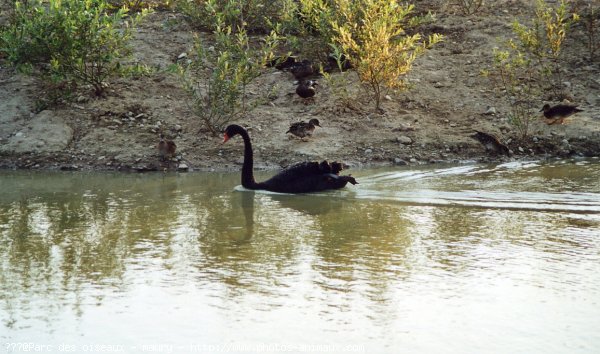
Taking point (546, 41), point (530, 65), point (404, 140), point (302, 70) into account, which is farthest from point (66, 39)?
point (546, 41)

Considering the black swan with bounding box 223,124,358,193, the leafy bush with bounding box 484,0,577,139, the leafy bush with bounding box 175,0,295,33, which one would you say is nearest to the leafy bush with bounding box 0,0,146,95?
the leafy bush with bounding box 175,0,295,33

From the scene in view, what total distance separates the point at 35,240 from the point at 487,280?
159 inches

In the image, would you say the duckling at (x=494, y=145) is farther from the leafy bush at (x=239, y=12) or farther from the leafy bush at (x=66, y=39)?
the leafy bush at (x=66, y=39)

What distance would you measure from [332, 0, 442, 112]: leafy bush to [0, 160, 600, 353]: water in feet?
11.3

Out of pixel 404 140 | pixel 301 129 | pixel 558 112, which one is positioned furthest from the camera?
pixel 558 112

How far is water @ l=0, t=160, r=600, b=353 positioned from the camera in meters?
4.84

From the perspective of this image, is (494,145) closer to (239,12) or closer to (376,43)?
(376,43)

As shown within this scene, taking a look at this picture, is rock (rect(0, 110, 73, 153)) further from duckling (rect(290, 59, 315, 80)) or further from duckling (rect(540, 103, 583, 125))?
duckling (rect(540, 103, 583, 125))

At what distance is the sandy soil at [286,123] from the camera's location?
1252 centimetres

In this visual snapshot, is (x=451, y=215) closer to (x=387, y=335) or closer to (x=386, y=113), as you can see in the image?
(x=387, y=335)

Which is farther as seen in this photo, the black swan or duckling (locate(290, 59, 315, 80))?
duckling (locate(290, 59, 315, 80))

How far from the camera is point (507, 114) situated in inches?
537

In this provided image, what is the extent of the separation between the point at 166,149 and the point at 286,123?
83.3 inches

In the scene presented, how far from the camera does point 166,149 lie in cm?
1221
